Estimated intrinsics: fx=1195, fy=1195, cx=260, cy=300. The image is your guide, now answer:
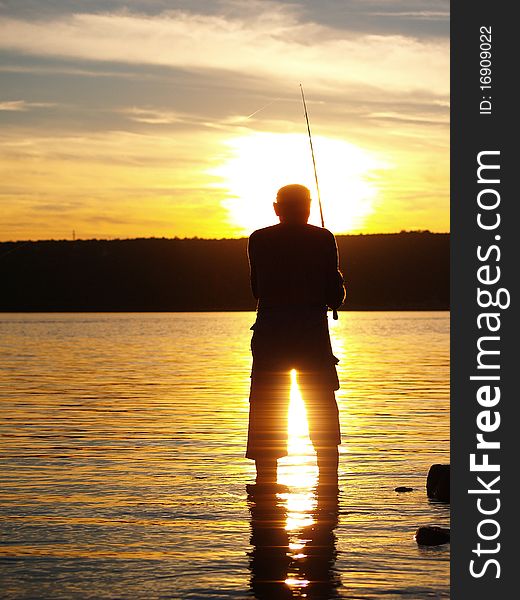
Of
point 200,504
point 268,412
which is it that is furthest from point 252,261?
point 200,504

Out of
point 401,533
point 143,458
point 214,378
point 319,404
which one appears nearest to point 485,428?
point 401,533

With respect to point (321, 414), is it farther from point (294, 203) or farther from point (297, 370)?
point (294, 203)

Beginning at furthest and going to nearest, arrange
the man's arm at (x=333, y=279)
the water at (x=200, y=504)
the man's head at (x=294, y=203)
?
the man's head at (x=294, y=203), the man's arm at (x=333, y=279), the water at (x=200, y=504)

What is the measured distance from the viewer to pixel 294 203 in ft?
24.2

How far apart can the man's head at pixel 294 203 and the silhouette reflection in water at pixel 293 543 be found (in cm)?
166

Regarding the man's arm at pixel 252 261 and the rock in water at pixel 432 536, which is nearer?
the rock in water at pixel 432 536

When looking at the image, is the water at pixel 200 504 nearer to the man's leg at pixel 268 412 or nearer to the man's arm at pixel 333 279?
the man's leg at pixel 268 412

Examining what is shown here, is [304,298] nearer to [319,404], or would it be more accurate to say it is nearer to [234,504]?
[319,404]

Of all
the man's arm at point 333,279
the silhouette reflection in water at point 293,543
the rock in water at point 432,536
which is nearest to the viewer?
the silhouette reflection in water at point 293,543

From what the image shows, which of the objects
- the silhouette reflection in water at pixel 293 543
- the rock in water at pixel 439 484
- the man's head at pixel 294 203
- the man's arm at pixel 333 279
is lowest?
the silhouette reflection in water at pixel 293 543

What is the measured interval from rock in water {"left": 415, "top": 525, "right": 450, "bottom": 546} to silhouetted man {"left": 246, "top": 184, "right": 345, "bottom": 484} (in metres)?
1.30

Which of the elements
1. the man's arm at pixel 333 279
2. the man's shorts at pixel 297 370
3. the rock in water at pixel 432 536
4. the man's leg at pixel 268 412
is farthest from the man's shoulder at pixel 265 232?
the rock in water at pixel 432 536

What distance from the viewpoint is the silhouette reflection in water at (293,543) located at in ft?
16.8

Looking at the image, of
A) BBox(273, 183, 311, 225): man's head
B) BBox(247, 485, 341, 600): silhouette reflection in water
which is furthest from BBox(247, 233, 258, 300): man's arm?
BBox(247, 485, 341, 600): silhouette reflection in water
